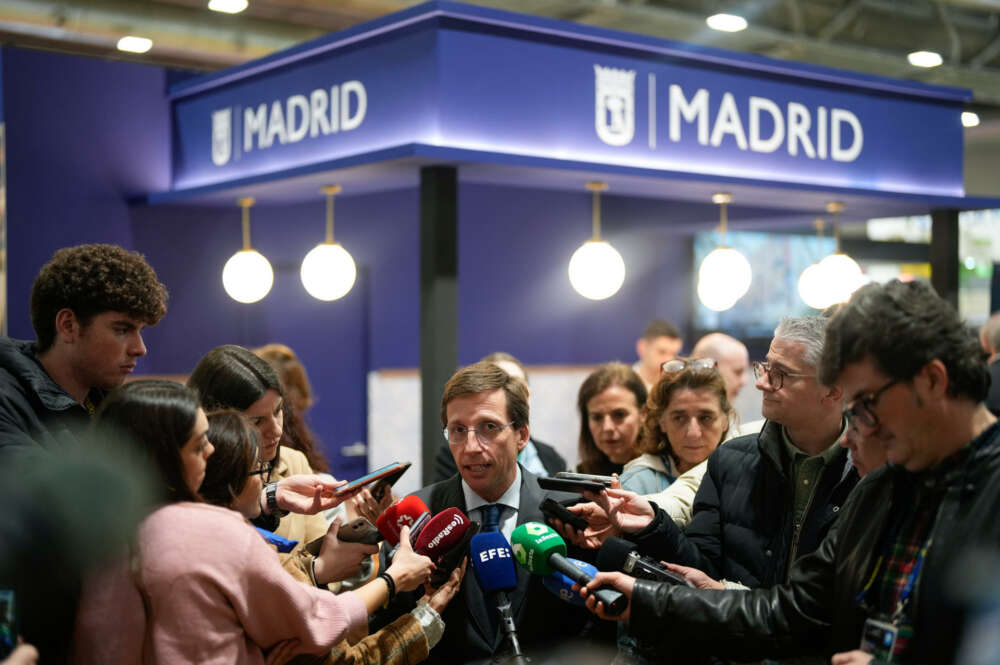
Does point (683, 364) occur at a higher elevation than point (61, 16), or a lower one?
lower

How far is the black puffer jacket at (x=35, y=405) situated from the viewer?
2.79 m

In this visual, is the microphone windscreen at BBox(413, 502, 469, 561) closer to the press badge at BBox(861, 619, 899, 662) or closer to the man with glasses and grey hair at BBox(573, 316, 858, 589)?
the man with glasses and grey hair at BBox(573, 316, 858, 589)

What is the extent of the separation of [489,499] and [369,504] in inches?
14.5

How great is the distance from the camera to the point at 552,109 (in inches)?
233

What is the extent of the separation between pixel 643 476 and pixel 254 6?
4772mm

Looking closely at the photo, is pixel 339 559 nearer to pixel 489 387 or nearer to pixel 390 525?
pixel 390 525

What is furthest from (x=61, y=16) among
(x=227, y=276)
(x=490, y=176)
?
(x=490, y=176)

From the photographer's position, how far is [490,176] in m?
6.05

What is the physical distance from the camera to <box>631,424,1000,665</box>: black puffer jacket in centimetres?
200

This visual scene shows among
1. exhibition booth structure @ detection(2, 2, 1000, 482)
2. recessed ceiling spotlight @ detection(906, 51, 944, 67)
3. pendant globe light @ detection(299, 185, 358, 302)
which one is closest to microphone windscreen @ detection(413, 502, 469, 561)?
exhibition booth structure @ detection(2, 2, 1000, 482)

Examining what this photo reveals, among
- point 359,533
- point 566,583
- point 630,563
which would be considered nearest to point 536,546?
point 566,583

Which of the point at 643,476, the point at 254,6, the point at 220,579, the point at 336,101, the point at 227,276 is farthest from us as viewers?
the point at 254,6

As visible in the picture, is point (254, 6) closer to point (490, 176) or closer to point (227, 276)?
point (227, 276)

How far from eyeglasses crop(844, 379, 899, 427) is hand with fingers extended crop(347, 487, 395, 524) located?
1616mm
